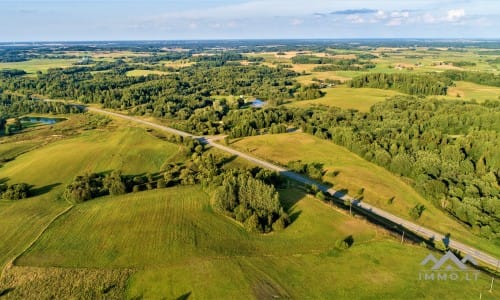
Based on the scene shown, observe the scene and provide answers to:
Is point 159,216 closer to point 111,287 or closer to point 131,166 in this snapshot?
point 111,287

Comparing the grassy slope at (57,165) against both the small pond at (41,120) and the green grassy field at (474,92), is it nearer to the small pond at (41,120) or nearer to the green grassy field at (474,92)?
the small pond at (41,120)

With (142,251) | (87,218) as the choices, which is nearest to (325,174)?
(142,251)

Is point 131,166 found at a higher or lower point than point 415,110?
lower

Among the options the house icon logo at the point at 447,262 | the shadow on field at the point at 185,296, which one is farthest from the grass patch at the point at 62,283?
the house icon logo at the point at 447,262

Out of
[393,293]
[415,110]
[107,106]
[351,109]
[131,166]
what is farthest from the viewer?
[107,106]

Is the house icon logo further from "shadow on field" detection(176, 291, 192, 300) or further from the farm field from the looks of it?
"shadow on field" detection(176, 291, 192, 300)

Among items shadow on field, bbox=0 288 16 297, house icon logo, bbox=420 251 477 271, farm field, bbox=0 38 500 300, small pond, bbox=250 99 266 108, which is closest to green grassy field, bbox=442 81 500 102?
farm field, bbox=0 38 500 300

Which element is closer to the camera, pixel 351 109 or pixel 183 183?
pixel 183 183
